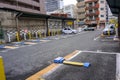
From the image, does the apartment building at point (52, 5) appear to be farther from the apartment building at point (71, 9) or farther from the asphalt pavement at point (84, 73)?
the asphalt pavement at point (84, 73)

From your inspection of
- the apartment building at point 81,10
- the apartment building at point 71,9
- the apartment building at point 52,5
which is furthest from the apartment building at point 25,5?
the apartment building at point 52,5

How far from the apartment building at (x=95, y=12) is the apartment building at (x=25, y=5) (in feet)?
64.6

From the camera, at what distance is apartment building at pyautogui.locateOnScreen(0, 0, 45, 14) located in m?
41.1

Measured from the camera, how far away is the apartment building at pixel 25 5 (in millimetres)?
41128

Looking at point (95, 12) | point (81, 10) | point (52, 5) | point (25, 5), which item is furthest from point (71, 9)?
point (52, 5)

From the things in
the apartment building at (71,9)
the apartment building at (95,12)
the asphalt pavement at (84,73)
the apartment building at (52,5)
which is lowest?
the asphalt pavement at (84,73)

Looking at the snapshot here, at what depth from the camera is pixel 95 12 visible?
61094 millimetres

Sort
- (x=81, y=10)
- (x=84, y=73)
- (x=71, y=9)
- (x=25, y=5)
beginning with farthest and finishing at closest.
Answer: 1. (x=71, y=9)
2. (x=81, y=10)
3. (x=25, y=5)
4. (x=84, y=73)

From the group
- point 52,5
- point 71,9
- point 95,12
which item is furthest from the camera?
point 52,5

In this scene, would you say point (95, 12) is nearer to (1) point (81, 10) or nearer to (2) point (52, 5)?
(1) point (81, 10)

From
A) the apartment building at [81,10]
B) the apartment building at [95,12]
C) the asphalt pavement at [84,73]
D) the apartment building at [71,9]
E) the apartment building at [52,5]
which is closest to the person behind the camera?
the asphalt pavement at [84,73]

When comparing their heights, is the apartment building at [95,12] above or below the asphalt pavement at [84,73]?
above

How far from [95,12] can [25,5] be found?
28.6 meters

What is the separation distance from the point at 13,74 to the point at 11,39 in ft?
45.3
